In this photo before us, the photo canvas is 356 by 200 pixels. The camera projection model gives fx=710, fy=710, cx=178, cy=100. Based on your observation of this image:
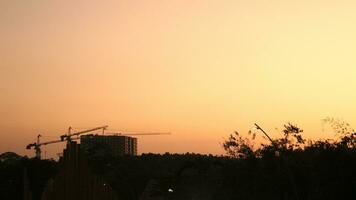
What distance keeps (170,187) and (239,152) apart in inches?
1036

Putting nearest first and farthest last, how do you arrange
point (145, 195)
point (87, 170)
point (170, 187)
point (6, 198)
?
1. point (87, 170)
2. point (6, 198)
3. point (170, 187)
4. point (145, 195)

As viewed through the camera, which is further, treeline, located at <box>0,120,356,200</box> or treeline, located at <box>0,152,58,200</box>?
treeline, located at <box>0,152,58,200</box>

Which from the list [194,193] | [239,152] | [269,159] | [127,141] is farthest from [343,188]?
[127,141]

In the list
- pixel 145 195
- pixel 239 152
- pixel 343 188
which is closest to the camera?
pixel 343 188

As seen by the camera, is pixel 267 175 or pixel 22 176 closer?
pixel 267 175

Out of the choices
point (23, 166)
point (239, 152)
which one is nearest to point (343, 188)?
point (239, 152)

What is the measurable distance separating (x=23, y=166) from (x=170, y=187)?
15576 mm

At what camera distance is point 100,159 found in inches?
3991

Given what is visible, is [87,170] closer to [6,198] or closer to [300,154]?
[300,154]

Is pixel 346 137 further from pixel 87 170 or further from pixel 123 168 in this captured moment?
pixel 123 168

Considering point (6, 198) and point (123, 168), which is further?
point (123, 168)

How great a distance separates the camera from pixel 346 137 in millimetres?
39000

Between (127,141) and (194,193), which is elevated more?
(127,141)

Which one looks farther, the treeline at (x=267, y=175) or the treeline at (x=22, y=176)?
the treeline at (x=22, y=176)
